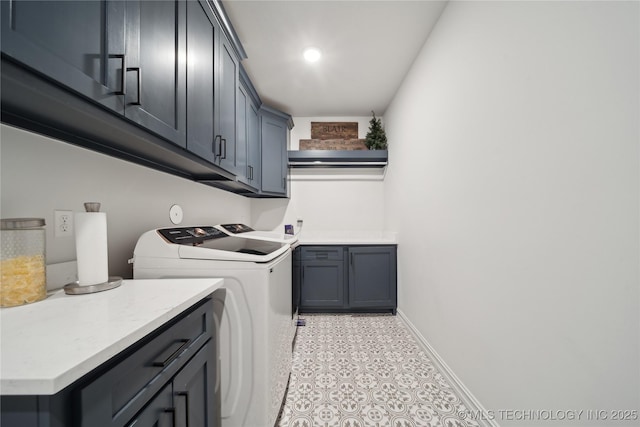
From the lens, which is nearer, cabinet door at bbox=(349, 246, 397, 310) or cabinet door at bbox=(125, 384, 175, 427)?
cabinet door at bbox=(125, 384, 175, 427)

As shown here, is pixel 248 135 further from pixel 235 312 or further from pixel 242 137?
pixel 235 312

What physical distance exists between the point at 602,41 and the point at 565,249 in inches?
26.6

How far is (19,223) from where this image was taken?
0.70 metres

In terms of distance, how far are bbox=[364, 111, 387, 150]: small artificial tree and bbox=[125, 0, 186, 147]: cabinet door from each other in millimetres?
2451

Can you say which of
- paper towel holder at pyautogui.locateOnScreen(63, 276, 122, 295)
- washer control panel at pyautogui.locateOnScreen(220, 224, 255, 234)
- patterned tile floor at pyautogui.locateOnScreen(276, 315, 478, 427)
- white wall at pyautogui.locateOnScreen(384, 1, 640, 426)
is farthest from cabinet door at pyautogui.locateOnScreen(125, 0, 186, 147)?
patterned tile floor at pyautogui.locateOnScreen(276, 315, 478, 427)

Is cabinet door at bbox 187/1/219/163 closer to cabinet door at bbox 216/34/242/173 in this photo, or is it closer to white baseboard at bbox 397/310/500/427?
cabinet door at bbox 216/34/242/173

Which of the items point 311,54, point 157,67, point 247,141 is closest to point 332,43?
point 311,54

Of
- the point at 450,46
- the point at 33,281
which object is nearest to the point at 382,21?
the point at 450,46

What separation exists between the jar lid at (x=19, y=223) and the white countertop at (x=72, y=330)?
0.78ft

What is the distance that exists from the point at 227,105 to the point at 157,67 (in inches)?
27.6

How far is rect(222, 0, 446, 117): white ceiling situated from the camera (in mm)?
1629

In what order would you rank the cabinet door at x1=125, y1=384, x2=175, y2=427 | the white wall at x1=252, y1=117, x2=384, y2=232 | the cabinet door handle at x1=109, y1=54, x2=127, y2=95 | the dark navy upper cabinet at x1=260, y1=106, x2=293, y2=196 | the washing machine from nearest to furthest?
the cabinet door at x1=125, y1=384, x2=175, y2=427, the cabinet door handle at x1=109, y1=54, x2=127, y2=95, the washing machine, the dark navy upper cabinet at x1=260, y1=106, x2=293, y2=196, the white wall at x1=252, y1=117, x2=384, y2=232

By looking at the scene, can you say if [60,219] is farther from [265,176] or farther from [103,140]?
[265,176]

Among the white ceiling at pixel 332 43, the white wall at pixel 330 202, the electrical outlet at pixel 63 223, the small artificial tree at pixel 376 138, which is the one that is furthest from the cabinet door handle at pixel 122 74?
the small artificial tree at pixel 376 138
